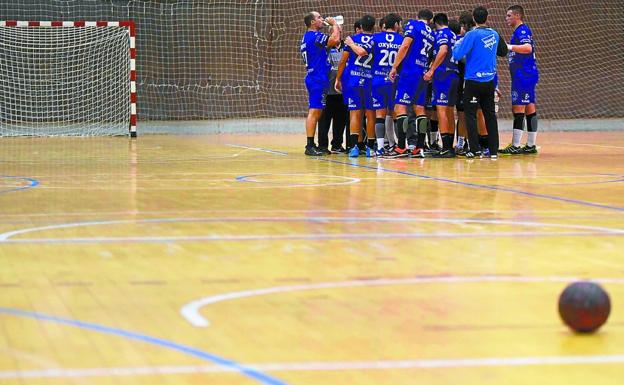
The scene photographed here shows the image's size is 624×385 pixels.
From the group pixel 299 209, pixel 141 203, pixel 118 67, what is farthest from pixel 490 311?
pixel 118 67

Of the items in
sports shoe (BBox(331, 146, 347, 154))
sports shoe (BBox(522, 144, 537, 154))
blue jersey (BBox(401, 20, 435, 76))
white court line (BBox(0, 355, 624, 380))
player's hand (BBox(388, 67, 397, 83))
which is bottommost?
sports shoe (BBox(331, 146, 347, 154))

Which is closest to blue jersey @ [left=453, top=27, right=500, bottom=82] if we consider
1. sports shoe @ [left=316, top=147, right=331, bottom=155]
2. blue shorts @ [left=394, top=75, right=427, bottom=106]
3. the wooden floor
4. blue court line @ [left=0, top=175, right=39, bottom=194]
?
blue shorts @ [left=394, top=75, right=427, bottom=106]

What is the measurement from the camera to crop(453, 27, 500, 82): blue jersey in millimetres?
12734

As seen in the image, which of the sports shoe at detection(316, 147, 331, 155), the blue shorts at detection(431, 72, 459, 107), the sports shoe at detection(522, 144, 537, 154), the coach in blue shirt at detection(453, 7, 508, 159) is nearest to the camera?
the coach in blue shirt at detection(453, 7, 508, 159)

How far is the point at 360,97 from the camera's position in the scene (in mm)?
13664

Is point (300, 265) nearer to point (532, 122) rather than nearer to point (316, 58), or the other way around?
point (316, 58)

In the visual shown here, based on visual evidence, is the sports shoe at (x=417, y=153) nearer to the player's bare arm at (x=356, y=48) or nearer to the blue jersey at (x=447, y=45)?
the blue jersey at (x=447, y=45)

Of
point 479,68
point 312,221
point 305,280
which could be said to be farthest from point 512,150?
point 305,280

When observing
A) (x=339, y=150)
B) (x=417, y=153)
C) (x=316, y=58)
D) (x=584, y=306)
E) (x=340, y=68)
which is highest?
(x=316, y=58)

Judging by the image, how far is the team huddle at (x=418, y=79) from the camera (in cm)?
1294

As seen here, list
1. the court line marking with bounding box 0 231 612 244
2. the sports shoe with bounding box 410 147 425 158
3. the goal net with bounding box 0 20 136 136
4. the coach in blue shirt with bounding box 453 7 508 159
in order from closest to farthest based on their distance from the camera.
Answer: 1. the court line marking with bounding box 0 231 612 244
2. the coach in blue shirt with bounding box 453 7 508 159
3. the sports shoe with bounding box 410 147 425 158
4. the goal net with bounding box 0 20 136 136

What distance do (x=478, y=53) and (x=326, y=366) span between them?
10120 mm

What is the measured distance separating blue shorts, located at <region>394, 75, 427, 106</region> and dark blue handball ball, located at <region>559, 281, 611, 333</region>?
985cm

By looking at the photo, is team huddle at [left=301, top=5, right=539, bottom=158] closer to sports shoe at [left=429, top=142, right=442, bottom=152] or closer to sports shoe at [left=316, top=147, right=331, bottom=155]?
sports shoe at [left=429, top=142, right=442, bottom=152]
